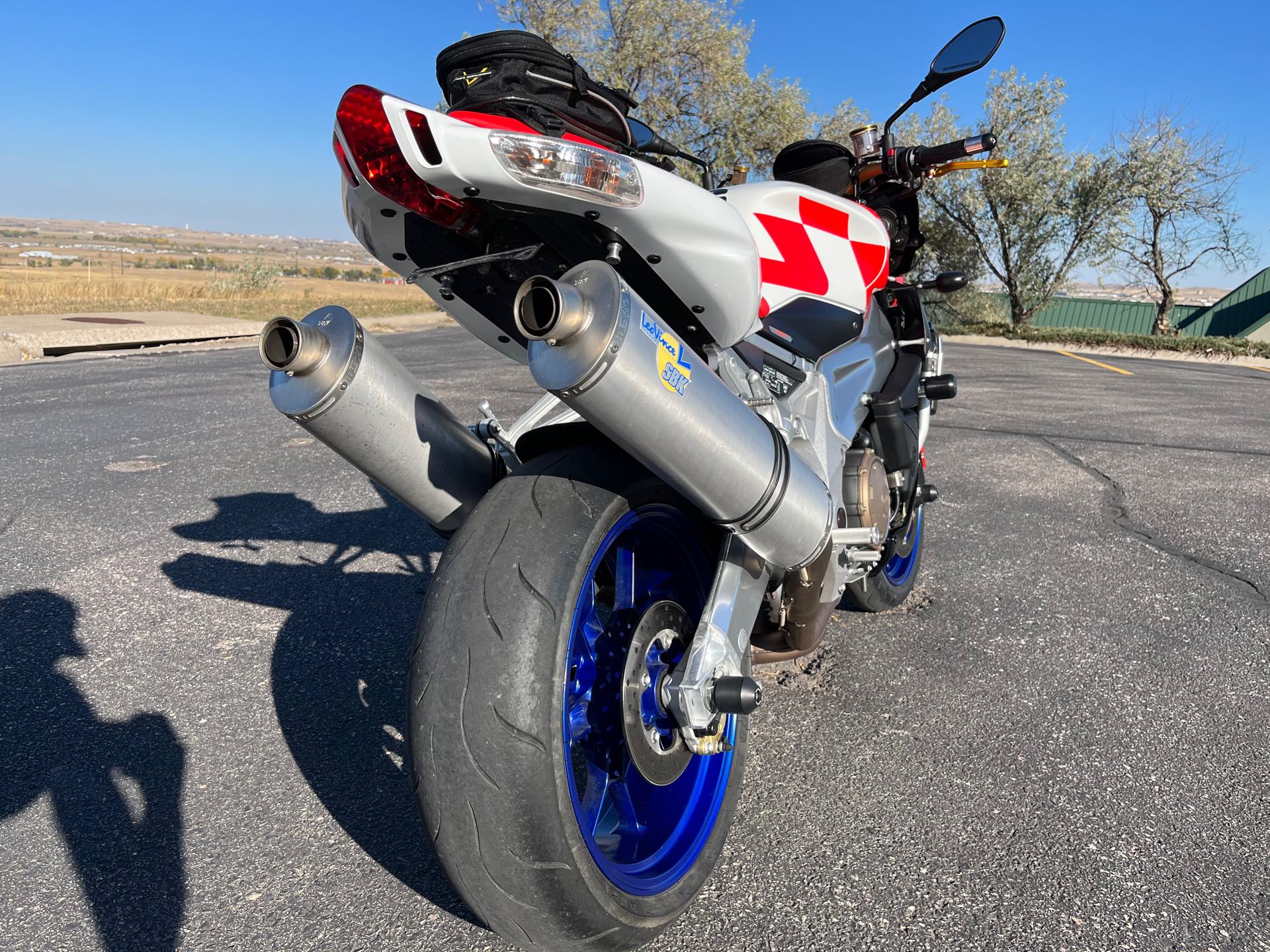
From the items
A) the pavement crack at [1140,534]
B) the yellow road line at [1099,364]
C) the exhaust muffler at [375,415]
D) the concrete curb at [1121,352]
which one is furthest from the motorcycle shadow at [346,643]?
the concrete curb at [1121,352]

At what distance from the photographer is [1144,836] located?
2230mm

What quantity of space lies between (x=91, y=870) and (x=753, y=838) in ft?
5.00

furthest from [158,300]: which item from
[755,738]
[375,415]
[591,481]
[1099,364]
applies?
[591,481]

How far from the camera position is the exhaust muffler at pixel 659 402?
4.82ft

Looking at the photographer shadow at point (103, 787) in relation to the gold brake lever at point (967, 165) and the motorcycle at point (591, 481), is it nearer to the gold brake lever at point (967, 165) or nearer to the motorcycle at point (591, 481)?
the motorcycle at point (591, 481)

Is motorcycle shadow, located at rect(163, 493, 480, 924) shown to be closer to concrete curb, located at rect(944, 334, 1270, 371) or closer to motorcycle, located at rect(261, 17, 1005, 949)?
motorcycle, located at rect(261, 17, 1005, 949)

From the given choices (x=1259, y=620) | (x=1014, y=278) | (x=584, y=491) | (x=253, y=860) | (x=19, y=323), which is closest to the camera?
(x=584, y=491)

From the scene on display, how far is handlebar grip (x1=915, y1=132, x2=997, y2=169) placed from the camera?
10.4 feet

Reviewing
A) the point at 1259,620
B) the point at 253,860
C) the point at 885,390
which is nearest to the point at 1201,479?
the point at 1259,620

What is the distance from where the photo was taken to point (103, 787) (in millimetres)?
2336

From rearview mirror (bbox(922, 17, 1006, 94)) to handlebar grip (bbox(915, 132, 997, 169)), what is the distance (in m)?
0.24

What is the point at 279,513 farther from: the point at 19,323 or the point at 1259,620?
the point at 19,323

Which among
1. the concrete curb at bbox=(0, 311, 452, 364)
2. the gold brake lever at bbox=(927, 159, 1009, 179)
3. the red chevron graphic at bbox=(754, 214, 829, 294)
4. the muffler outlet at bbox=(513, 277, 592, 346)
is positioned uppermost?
the gold brake lever at bbox=(927, 159, 1009, 179)

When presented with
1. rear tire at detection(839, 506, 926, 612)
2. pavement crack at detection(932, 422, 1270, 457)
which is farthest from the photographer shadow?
pavement crack at detection(932, 422, 1270, 457)
